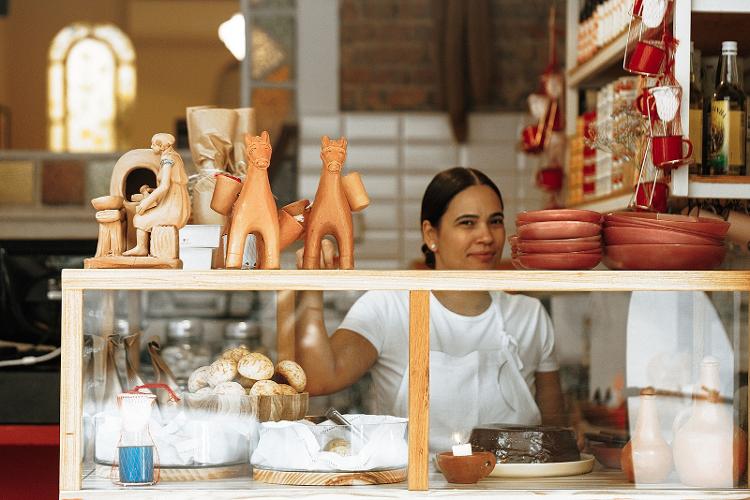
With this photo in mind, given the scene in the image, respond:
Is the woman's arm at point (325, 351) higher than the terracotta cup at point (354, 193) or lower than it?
lower

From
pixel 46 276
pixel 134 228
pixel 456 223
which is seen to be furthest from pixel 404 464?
pixel 46 276

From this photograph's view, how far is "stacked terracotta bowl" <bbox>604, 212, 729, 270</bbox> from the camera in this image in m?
1.89

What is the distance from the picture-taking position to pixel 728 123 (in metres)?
2.23

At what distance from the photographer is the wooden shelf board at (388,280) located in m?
1.81

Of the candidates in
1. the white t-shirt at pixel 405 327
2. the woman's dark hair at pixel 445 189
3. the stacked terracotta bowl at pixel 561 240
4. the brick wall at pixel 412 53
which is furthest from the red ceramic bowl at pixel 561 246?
the brick wall at pixel 412 53

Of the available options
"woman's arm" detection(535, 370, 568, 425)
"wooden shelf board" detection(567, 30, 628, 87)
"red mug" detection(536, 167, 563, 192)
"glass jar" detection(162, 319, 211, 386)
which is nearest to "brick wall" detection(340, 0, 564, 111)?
"red mug" detection(536, 167, 563, 192)

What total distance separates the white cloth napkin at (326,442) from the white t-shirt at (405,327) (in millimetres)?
41

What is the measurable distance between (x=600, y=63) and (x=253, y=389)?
5.30 ft

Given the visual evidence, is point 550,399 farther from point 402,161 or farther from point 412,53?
point 412,53

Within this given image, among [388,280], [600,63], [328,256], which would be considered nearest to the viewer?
[388,280]

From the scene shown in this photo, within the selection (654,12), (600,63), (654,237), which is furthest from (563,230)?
(600,63)

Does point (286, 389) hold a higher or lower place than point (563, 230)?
lower

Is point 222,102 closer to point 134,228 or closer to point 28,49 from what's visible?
point 28,49

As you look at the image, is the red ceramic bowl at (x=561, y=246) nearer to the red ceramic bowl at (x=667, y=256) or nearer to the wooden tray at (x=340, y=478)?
the red ceramic bowl at (x=667, y=256)
